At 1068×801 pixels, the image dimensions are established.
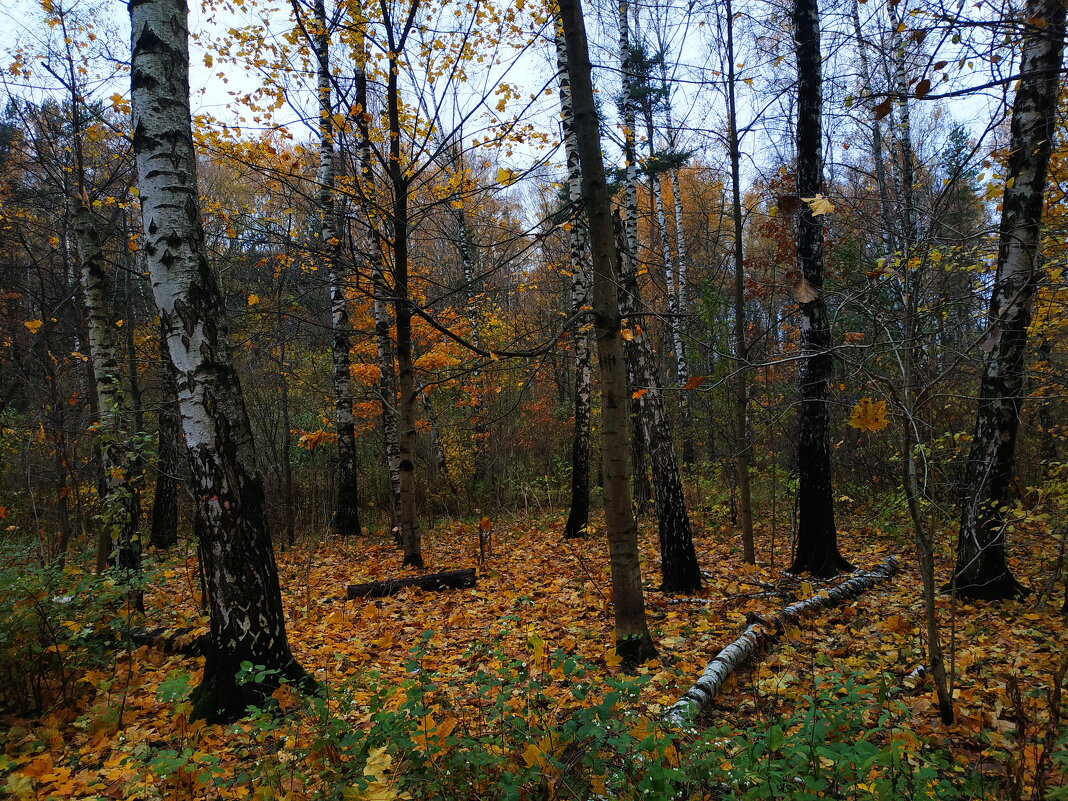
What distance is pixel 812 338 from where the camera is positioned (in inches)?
240

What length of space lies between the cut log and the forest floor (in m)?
0.15

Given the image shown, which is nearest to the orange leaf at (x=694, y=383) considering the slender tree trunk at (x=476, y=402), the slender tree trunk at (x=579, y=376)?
the slender tree trunk at (x=579, y=376)

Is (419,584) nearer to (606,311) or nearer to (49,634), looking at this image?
(49,634)

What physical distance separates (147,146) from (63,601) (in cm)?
369

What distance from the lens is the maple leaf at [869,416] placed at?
111 inches

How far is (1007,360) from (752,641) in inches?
139

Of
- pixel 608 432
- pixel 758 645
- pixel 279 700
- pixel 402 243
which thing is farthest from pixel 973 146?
pixel 402 243

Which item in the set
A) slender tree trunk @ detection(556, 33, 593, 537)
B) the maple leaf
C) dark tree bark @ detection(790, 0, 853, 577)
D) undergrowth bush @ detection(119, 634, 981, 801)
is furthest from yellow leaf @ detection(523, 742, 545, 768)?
slender tree trunk @ detection(556, 33, 593, 537)

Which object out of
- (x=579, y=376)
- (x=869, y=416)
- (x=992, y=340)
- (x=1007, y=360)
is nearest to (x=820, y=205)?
(x=992, y=340)

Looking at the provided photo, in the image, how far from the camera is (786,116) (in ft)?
20.2

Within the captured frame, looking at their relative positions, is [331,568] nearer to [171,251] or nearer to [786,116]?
[171,251]

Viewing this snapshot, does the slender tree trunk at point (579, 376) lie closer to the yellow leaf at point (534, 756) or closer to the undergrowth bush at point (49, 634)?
the undergrowth bush at point (49, 634)

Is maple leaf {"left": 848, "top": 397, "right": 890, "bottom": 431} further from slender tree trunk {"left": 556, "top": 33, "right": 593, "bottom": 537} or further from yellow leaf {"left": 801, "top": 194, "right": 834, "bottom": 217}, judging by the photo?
slender tree trunk {"left": 556, "top": 33, "right": 593, "bottom": 537}

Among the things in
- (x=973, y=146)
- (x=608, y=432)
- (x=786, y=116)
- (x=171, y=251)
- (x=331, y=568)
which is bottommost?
(x=331, y=568)
